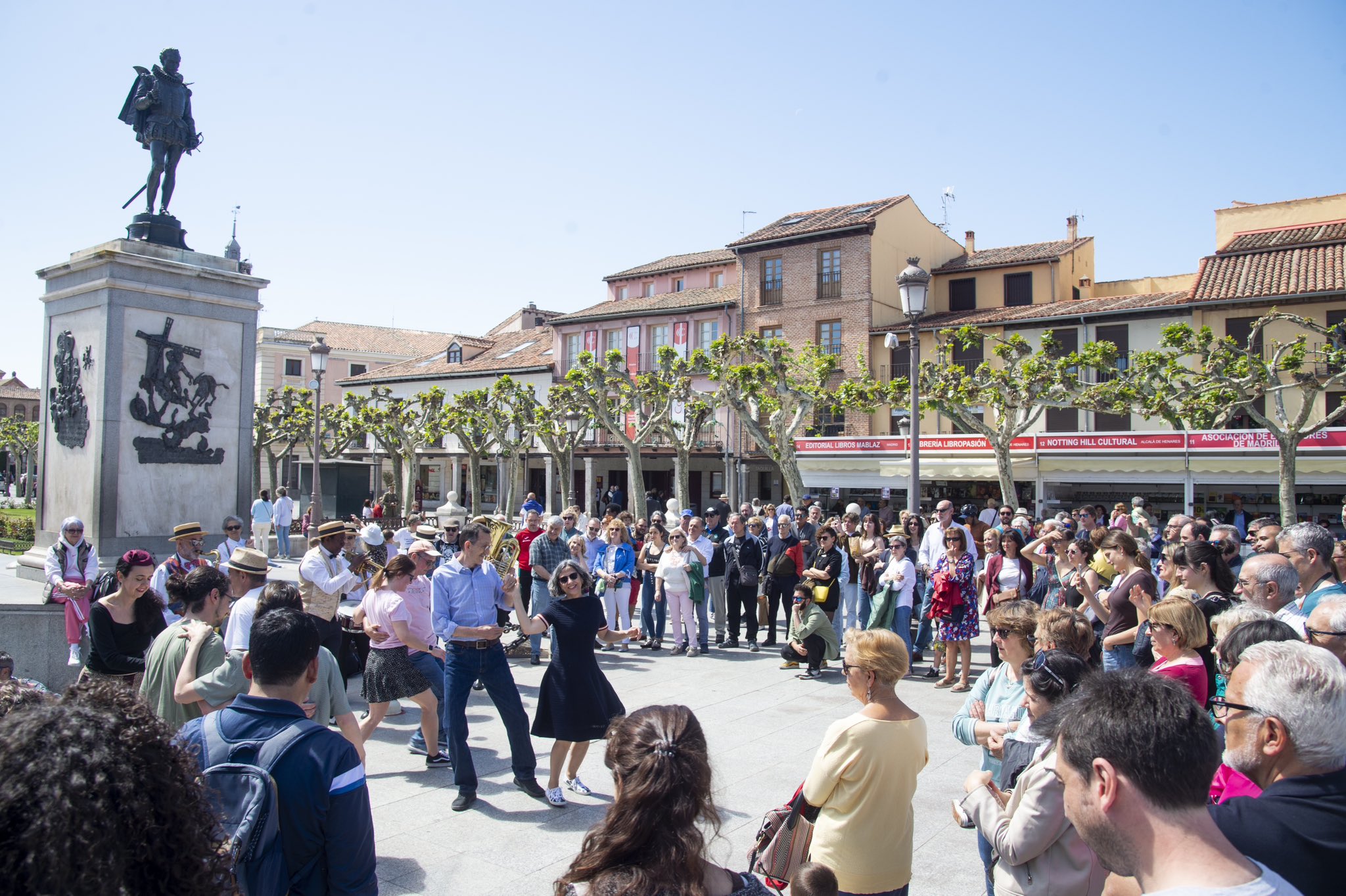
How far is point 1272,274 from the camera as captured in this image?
29312 millimetres

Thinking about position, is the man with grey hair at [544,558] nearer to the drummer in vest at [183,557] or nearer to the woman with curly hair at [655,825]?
the drummer in vest at [183,557]

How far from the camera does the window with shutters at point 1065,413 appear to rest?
3139cm

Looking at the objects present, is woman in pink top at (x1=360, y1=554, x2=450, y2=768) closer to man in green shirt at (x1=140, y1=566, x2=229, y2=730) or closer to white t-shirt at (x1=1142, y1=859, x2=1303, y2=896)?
man in green shirt at (x1=140, y1=566, x2=229, y2=730)

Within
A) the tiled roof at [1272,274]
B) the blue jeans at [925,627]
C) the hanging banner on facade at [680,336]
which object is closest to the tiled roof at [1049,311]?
the tiled roof at [1272,274]

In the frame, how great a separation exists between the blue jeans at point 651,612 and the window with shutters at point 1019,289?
29065 mm

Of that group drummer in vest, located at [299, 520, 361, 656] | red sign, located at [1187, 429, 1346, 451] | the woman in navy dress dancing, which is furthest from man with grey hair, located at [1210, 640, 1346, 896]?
red sign, located at [1187, 429, 1346, 451]

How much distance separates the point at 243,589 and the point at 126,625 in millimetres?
666

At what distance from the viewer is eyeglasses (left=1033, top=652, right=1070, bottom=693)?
320cm

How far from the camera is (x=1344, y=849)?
2.00 m

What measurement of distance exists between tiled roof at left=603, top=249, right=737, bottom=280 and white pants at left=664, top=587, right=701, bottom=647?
107 feet

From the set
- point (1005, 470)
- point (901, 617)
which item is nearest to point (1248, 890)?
point (901, 617)

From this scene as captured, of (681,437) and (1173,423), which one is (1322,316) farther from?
(681,437)

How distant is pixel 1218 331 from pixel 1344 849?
31692 mm

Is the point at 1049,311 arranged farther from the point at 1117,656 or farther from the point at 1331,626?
the point at 1331,626
